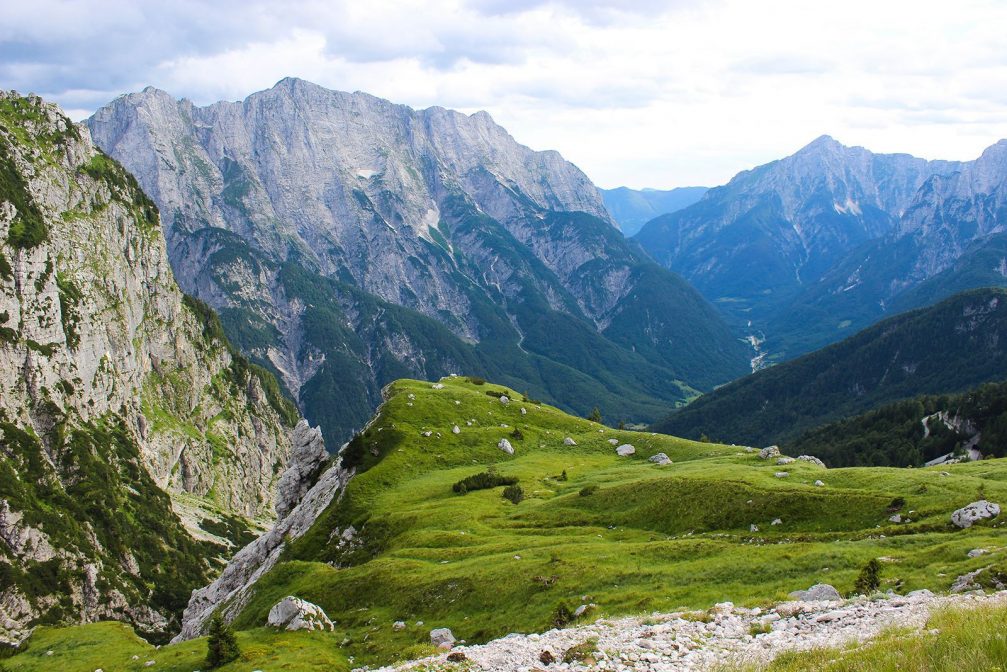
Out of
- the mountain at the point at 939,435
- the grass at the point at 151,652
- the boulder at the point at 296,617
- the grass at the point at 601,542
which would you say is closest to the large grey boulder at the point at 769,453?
the grass at the point at 601,542

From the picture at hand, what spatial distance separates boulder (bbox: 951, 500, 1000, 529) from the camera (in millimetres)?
43125

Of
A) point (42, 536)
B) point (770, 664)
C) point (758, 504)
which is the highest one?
point (770, 664)

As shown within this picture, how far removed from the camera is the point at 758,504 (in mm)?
57156

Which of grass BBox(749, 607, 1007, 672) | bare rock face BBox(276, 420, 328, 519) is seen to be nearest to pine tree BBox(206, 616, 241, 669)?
grass BBox(749, 607, 1007, 672)

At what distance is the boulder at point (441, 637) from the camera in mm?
40250

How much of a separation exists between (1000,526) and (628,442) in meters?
72.1

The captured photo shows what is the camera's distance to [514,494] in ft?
264

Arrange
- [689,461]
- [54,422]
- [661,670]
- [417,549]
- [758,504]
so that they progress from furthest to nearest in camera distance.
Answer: [54,422]
[689,461]
[417,549]
[758,504]
[661,670]

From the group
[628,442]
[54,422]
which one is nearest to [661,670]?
[628,442]

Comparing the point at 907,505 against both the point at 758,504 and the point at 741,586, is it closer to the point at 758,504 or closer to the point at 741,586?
the point at 758,504

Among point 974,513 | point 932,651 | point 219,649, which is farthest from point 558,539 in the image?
point 932,651

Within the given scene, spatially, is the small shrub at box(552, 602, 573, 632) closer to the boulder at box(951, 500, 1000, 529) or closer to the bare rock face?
the boulder at box(951, 500, 1000, 529)

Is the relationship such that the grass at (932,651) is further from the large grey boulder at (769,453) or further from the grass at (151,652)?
the large grey boulder at (769,453)

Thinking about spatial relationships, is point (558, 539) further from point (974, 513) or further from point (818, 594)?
point (974, 513)
